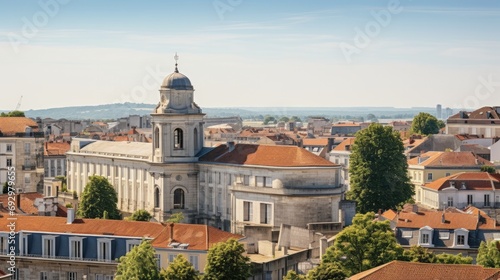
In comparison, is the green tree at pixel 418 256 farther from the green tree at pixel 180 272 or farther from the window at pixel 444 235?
the green tree at pixel 180 272

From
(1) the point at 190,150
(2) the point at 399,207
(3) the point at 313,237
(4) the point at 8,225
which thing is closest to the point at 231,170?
(1) the point at 190,150

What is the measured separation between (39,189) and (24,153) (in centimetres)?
421

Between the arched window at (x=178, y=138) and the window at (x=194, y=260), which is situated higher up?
the arched window at (x=178, y=138)

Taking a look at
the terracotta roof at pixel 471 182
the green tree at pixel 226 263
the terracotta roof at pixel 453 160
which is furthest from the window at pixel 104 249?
the terracotta roof at pixel 453 160

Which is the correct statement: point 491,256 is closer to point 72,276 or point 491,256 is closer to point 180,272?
point 180,272

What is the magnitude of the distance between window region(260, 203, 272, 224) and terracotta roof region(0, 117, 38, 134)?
39.0 m

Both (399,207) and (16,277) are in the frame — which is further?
(399,207)

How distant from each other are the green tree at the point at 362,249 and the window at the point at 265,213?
Result: 25922mm

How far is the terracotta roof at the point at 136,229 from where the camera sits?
6206cm

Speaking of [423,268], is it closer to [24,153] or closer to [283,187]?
[283,187]

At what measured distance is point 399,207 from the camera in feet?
309

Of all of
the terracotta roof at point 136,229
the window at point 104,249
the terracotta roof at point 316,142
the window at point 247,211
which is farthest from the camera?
the terracotta roof at point 316,142

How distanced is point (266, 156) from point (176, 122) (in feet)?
37.0

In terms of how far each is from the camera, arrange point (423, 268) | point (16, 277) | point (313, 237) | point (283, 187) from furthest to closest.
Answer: point (283, 187) → point (313, 237) → point (16, 277) → point (423, 268)
